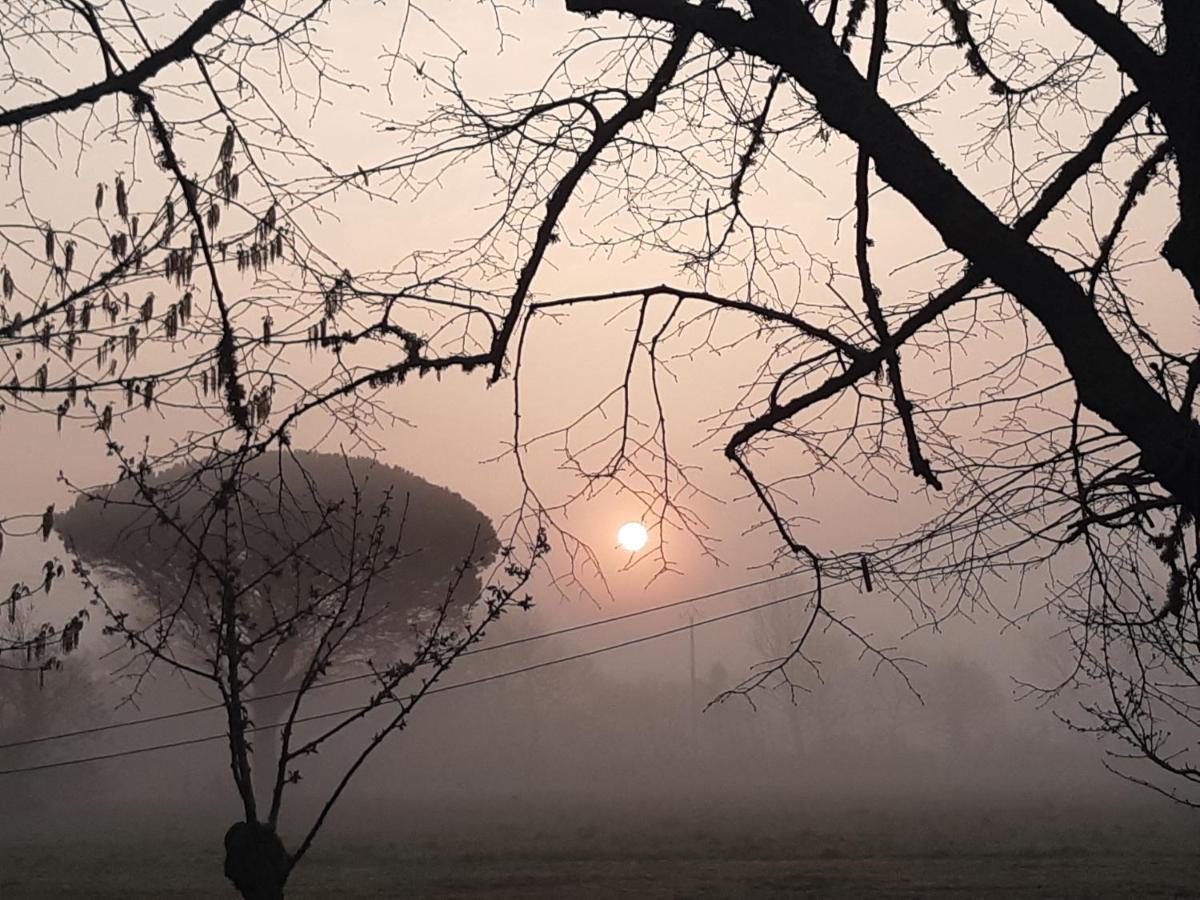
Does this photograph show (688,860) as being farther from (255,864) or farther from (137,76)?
(137,76)

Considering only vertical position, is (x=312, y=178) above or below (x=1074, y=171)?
above

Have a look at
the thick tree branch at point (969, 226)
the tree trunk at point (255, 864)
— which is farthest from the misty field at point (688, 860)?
the thick tree branch at point (969, 226)

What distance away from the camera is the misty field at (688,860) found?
17656mm

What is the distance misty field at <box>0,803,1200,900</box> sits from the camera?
1766 cm

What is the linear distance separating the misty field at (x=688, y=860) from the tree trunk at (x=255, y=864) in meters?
12.6

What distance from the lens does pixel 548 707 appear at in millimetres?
87438

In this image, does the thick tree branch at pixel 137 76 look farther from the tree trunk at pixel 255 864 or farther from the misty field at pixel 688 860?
the misty field at pixel 688 860

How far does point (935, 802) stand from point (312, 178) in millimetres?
42192

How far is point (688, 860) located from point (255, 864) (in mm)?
18202

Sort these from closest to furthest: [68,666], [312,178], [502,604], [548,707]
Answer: [312,178], [502,604], [68,666], [548,707]

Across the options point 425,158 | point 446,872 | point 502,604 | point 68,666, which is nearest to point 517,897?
point 446,872

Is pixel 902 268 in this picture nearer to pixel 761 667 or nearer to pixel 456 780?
pixel 761 667

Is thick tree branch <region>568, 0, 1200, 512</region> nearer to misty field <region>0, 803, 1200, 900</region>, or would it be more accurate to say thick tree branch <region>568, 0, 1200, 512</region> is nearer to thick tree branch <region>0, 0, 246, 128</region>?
thick tree branch <region>0, 0, 246, 128</region>

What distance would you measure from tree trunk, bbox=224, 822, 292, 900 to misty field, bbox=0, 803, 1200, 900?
12.6 meters
